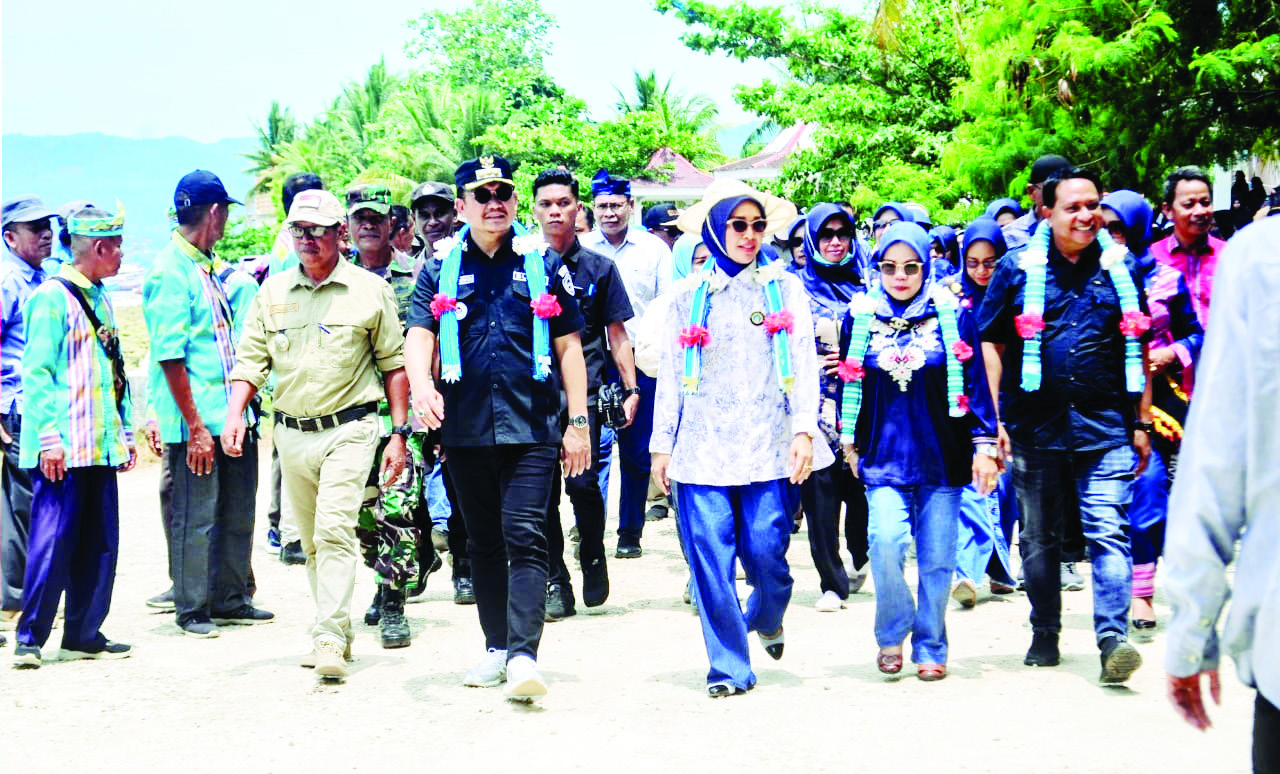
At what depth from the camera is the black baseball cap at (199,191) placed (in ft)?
29.4

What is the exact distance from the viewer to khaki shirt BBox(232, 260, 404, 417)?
7.70 meters

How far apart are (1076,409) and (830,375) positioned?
207 cm

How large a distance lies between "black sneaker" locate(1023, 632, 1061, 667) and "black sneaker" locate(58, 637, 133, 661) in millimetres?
4647

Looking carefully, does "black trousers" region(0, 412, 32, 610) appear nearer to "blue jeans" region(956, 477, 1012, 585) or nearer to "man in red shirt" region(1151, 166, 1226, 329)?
"blue jeans" region(956, 477, 1012, 585)

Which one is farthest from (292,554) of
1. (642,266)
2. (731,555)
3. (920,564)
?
(920,564)

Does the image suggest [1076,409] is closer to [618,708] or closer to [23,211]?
[618,708]

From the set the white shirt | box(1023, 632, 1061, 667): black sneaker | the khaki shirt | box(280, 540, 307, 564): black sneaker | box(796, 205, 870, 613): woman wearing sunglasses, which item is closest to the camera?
box(1023, 632, 1061, 667): black sneaker

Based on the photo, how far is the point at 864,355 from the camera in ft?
24.0

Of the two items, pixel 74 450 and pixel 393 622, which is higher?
pixel 74 450

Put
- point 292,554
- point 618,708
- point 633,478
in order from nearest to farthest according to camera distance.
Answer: point 618,708, point 633,478, point 292,554

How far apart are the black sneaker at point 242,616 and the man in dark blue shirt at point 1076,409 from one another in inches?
178

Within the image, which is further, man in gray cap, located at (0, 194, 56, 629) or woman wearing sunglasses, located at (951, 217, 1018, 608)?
man in gray cap, located at (0, 194, 56, 629)

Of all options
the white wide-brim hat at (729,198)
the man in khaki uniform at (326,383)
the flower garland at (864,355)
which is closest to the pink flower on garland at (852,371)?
the flower garland at (864,355)

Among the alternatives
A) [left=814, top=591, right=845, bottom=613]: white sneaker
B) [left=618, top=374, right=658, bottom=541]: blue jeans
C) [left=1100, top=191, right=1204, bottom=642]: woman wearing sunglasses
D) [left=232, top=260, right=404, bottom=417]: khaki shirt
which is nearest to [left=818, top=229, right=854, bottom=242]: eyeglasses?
[left=1100, top=191, right=1204, bottom=642]: woman wearing sunglasses
